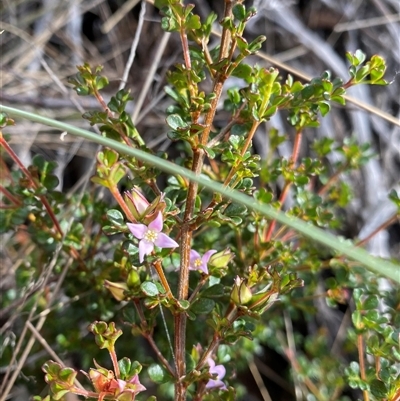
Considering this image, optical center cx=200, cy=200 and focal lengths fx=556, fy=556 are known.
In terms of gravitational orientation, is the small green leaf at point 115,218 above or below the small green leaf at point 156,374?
above

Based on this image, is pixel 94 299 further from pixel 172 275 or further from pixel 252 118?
pixel 252 118

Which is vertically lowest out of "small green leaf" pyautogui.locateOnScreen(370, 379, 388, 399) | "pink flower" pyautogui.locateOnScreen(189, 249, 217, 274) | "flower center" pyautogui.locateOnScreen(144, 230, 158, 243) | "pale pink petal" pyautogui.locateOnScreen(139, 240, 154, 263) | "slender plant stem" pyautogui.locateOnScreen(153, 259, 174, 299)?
"small green leaf" pyautogui.locateOnScreen(370, 379, 388, 399)

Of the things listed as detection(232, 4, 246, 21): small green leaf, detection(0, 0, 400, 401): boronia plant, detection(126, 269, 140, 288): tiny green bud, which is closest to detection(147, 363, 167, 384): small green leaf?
detection(0, 0, 400, 401): boronia plant

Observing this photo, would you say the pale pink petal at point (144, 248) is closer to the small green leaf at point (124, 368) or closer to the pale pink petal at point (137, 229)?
the pale pink petal at point (137, 229)

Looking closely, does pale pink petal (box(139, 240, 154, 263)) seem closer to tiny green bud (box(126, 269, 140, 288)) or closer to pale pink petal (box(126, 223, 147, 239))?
pale pink petal (box(126, 223, 147, 239))

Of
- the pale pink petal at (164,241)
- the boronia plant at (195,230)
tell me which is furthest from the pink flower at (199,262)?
the pale pink petal at (164,241)

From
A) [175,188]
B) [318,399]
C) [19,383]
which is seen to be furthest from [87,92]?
[318,399]
